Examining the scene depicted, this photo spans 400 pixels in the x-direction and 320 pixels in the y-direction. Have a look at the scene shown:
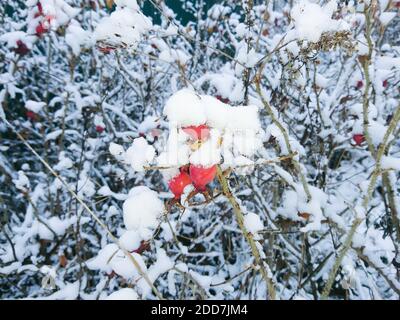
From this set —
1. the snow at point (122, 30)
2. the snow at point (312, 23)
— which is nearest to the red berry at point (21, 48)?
the snow at point (122, 30)

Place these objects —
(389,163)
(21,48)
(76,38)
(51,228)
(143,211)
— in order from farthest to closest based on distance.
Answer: (21,48), (76,38), (51,228), (389,163), (143,211)

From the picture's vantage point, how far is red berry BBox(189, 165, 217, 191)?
0.73m

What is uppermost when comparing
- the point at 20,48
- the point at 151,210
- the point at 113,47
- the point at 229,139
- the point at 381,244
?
the point at 20,48

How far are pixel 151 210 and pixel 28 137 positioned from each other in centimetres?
258

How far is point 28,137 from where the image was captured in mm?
3119

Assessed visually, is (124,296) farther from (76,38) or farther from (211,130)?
(76,38)

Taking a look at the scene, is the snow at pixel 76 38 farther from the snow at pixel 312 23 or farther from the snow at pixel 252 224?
the snow at pixel 252 224

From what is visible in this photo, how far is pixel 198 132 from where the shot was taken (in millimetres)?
737

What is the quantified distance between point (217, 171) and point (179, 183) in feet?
0.30

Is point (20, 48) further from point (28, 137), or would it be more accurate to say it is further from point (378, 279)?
point (378, 279)

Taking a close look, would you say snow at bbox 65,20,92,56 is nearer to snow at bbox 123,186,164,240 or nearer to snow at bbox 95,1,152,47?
snow at bbox 95,1,152,47

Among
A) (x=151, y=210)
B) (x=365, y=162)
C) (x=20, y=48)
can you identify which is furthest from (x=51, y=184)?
(x=365, y=162)

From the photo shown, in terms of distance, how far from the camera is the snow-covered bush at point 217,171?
2.80 ft

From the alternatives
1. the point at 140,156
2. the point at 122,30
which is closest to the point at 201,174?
the point at 140,156
